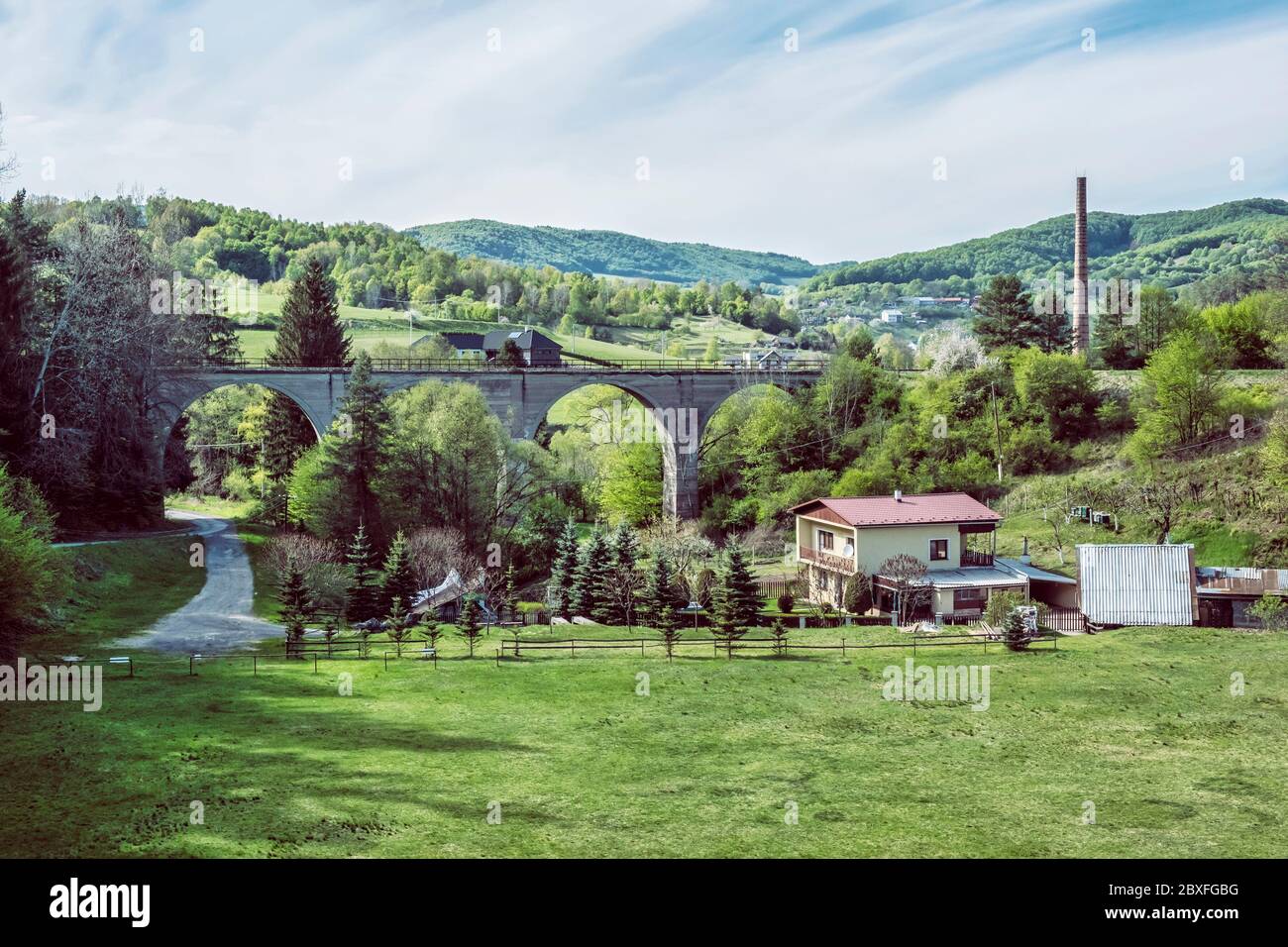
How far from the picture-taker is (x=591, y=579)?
3950 cm

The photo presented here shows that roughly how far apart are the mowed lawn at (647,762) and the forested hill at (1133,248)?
115472mm

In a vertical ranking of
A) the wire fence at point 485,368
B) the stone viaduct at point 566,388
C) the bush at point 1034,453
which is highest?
the wire fence at point 485,368

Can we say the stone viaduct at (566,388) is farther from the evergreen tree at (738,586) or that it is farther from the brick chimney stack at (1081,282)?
the evergreen tree at (738,586)

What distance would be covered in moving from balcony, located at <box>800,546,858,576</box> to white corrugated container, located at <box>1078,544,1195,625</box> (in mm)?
8372

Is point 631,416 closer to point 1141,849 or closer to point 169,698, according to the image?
point 169,698

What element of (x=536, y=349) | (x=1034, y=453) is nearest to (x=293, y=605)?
(x=1034, y=453)

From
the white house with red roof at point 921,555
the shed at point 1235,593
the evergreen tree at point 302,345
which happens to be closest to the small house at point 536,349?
the evergreen tree at point 302,345

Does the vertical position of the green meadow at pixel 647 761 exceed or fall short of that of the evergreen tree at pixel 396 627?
it falls short

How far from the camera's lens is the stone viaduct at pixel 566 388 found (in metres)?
62.2

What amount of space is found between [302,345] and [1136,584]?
50.9m

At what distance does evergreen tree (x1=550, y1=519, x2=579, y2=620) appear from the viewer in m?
39.7

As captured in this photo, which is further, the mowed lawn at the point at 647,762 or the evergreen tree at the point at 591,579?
the evergreen tree at the point at 591,579

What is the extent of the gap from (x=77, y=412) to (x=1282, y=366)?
62.8 m

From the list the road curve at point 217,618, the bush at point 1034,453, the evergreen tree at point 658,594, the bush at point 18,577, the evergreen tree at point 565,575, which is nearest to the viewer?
the bush at point 18,577
